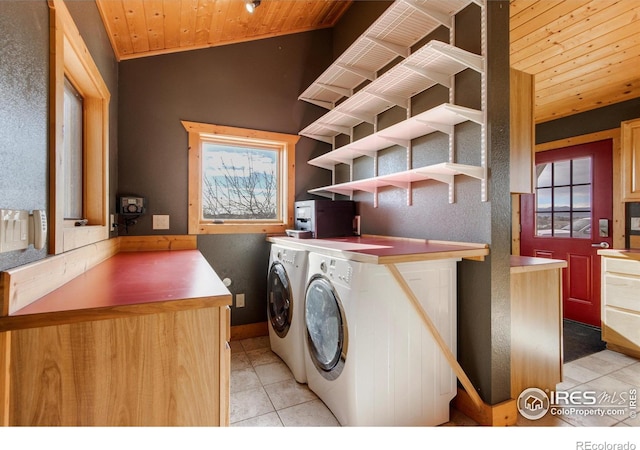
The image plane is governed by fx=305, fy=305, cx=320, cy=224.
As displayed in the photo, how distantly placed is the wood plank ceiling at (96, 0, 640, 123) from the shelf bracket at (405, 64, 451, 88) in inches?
39.2

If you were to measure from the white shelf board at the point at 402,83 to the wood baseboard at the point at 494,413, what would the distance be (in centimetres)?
183

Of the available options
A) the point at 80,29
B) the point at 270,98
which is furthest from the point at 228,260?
the point at 80,29

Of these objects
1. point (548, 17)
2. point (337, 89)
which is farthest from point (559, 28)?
point (337, 89)

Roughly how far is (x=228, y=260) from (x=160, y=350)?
1944 millimetres

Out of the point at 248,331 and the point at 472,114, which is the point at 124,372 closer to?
the point at 472,114

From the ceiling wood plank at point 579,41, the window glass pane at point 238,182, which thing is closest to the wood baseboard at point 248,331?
the window glass pane at point 238,182

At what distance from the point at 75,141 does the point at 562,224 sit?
14.8 ft

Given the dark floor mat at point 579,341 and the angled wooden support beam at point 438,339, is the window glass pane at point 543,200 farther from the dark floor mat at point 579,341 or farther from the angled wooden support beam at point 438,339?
the angled wooden support beam at point 438,339

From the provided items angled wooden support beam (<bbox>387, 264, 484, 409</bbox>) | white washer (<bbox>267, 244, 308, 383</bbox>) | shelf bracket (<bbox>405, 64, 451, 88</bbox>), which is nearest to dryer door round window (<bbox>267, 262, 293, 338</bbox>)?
white washer (<bbox>267, 244, 308, 383</bbox>)

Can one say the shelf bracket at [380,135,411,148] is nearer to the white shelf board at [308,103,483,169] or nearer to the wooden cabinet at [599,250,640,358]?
the white shelf board at [308,103,483,169]

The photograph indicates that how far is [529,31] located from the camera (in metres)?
2.45

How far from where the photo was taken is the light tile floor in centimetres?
170

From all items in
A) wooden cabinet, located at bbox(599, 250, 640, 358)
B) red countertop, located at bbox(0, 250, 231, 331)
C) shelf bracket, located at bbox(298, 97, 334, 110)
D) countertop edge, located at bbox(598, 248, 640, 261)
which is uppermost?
shelf bracket, located at bbox(298, 97, 334, 110)

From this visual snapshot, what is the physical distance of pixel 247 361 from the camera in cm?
242
